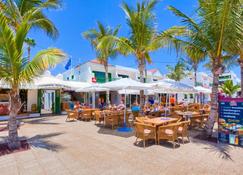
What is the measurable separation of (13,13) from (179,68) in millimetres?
27380

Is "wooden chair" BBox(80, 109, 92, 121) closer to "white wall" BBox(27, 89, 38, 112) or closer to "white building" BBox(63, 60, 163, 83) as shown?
"white wall" BBox(27, 89, 38, 112)

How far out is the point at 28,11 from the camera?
745 cm

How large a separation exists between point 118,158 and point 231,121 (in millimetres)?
4892

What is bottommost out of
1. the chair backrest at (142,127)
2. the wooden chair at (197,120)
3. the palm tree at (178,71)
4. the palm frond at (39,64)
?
the wooden chair at (197,120)

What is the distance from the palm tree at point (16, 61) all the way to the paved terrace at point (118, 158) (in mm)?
1449

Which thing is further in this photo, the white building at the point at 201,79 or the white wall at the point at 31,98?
the white building at the point at 201,79

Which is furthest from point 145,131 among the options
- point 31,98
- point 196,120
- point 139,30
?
point 31,98

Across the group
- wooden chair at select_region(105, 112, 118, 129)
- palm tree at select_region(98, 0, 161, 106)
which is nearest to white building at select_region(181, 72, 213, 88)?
palm tree at select_region(98, 0, 161, 106)

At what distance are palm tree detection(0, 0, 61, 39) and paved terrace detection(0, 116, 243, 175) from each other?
4695 millimetres

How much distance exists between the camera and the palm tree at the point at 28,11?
316 inches

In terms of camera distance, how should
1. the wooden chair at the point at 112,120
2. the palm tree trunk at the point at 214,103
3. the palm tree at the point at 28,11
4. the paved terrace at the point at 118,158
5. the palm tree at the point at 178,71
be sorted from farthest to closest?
the palm tree at the point at 178,71 → the wooden chair at the point at 112,120 → the palm tree at the point at 28,11 → the palm tree trunk at the point at 214,103 → the paved terrace at the point at 118,158

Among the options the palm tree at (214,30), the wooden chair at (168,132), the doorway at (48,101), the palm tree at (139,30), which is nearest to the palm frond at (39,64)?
the palm tree at (139,30)

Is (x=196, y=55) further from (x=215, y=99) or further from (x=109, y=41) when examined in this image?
(x=109, y=41)

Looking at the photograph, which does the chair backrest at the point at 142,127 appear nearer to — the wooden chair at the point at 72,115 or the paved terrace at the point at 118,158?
the paved terrace at the point at 118,158
